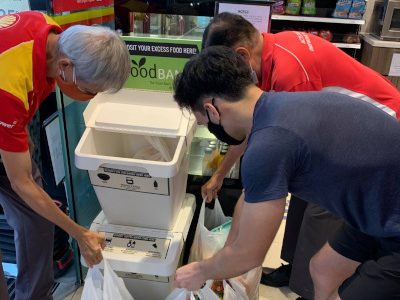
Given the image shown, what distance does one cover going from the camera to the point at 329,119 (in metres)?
0.87

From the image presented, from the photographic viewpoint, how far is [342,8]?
3330mm

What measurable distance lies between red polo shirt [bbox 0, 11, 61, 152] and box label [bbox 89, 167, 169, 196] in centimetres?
33

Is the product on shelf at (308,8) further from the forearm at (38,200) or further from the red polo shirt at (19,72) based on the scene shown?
the forearm at (38,200)

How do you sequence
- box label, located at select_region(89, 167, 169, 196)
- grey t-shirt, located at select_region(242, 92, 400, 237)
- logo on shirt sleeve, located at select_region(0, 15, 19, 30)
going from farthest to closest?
1. box label, located at select_region(89, 167, 169, 196)
2. logo on shirt sleeve, located at select_region(0, 15, 19, 30)
3. grey t-shirt, located at select_region(242, 92, 400, 237)

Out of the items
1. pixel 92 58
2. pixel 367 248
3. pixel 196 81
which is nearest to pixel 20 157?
pixel 92 58

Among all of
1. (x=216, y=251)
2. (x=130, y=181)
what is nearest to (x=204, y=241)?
(x=216, y=251)

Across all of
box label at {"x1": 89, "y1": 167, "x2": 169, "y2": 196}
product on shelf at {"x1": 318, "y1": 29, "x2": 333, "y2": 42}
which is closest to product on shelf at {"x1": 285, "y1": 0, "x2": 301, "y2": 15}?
product on shelf at {"x1": 318, "y1": 29, "x2": 333, "y2": 42}

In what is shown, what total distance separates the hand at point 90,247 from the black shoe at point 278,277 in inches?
33.1

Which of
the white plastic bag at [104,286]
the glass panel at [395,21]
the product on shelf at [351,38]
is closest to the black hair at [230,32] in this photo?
the white plastic bag at [104,286]

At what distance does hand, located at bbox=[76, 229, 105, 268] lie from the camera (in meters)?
1.27

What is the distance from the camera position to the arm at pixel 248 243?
0.87 m

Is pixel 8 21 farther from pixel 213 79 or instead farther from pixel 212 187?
pixel 212 187

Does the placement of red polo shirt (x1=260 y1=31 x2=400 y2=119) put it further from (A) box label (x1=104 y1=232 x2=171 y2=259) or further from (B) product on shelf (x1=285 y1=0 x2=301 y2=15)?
(B) product on shelf (x1=285 y1=0 x2=301 y2=15)

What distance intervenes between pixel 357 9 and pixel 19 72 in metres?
3.05
